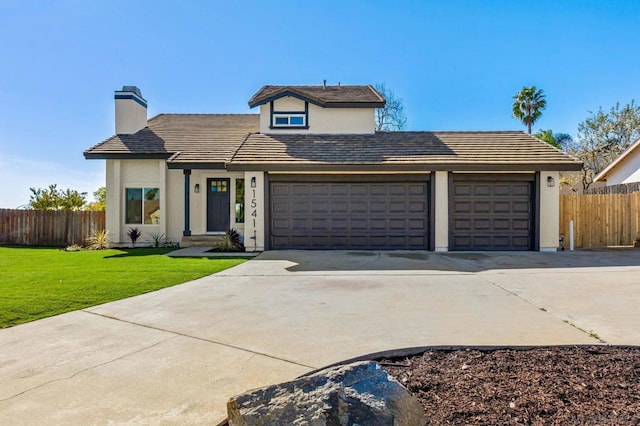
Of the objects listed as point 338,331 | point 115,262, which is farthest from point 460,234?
point 115,262

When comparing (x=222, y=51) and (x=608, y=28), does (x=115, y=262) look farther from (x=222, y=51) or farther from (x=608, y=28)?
(x=608, y=28)

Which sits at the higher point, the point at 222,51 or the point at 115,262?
the point at 222,51

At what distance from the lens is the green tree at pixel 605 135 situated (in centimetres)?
2670

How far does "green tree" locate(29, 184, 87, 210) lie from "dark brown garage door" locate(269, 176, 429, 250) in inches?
439

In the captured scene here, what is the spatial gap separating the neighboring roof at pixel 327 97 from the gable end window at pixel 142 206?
204 inches

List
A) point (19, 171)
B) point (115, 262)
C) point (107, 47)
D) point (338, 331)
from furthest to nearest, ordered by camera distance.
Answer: point (19, 171)
point (107, 47)
point (115, 262)
point (338, 331)

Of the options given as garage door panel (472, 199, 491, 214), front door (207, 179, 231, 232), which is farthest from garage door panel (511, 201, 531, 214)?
front door (207, 179, 231, 232)

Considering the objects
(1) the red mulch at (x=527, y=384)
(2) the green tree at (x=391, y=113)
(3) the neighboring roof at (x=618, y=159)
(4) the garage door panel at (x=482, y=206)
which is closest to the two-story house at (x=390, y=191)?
(4) the garage door panel at (x=482, y=206)

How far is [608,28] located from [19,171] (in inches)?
1108

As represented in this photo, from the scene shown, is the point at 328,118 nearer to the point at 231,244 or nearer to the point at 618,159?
the point at 231,244

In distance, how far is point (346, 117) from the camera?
14930mm

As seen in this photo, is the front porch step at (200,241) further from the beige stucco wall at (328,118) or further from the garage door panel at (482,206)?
the garage door panel at (482,206)

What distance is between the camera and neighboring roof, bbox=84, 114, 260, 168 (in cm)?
1402

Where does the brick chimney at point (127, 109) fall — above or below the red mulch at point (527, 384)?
above
